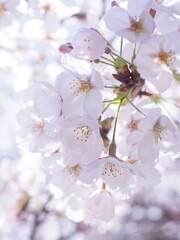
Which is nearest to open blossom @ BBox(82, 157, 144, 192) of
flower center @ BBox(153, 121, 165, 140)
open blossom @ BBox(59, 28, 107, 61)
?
flower center @ BBox(153, 121, 165, 140)

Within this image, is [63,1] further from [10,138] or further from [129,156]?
[10,138]

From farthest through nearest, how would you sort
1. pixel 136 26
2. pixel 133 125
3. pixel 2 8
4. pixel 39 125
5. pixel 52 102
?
pixel 2 8, pixel 39 125, pixel 133 125, pixel 52 102, pixel 136 26

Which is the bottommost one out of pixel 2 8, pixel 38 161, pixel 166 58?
pixel 38 161

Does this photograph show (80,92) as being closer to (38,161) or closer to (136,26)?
(136,26)

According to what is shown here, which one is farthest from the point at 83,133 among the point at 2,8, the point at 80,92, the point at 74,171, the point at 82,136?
the point at 2,8

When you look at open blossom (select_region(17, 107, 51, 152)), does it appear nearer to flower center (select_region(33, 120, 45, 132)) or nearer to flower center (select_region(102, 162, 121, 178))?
flower center (select_region(33, 120, 45, 132))

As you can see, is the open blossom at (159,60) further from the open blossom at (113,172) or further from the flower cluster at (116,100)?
the open blossom at (113,172)

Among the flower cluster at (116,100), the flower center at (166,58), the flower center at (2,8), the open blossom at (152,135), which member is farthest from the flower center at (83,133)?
the flower center at (2,8)
